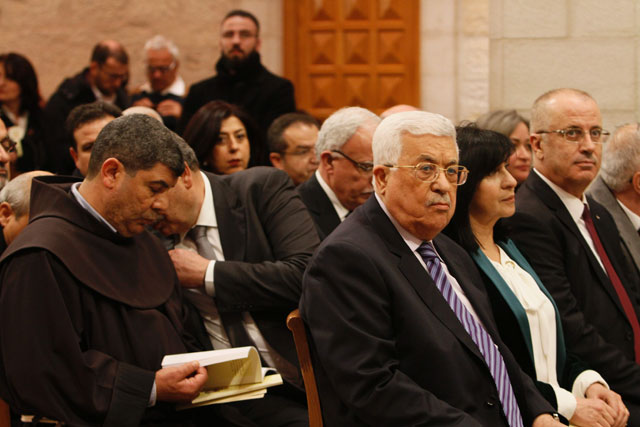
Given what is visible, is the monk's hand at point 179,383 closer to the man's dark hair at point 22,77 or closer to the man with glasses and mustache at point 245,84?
the man with glasses and mustache at point 245,84

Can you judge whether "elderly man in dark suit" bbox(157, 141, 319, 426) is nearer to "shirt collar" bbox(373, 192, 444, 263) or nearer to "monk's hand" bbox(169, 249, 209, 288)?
"monk's hand" bbox(169, 249, 209, 288)

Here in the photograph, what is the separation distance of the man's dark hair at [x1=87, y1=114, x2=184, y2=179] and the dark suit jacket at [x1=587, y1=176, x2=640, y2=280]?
8.39ft

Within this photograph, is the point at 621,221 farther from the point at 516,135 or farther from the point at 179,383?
the point at 179,383

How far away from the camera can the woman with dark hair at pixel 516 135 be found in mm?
5520

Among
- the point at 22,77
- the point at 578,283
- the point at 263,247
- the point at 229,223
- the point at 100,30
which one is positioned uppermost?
the point at 100,30

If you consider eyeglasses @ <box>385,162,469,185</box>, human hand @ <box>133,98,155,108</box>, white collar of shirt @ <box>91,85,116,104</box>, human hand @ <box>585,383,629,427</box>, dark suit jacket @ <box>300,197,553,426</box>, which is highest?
white collar of shirt @ <box>91,85,116,104</box>

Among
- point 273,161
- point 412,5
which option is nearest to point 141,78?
point 412,5

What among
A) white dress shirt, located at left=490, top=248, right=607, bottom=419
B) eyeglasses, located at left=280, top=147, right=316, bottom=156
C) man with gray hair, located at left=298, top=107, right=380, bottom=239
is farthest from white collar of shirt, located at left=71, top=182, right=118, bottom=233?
eyeglasses, located at left=280, top=147, right=316, bottom=156

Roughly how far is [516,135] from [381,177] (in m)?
2.65

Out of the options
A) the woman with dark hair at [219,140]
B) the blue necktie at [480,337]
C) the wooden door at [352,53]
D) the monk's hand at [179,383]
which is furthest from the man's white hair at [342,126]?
the wooden door at [352,53]

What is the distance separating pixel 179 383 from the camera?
9.93 ft

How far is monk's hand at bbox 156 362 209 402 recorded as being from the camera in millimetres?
3025

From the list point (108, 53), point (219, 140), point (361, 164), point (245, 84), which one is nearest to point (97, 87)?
point (108, 53)

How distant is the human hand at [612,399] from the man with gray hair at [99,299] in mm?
1622
